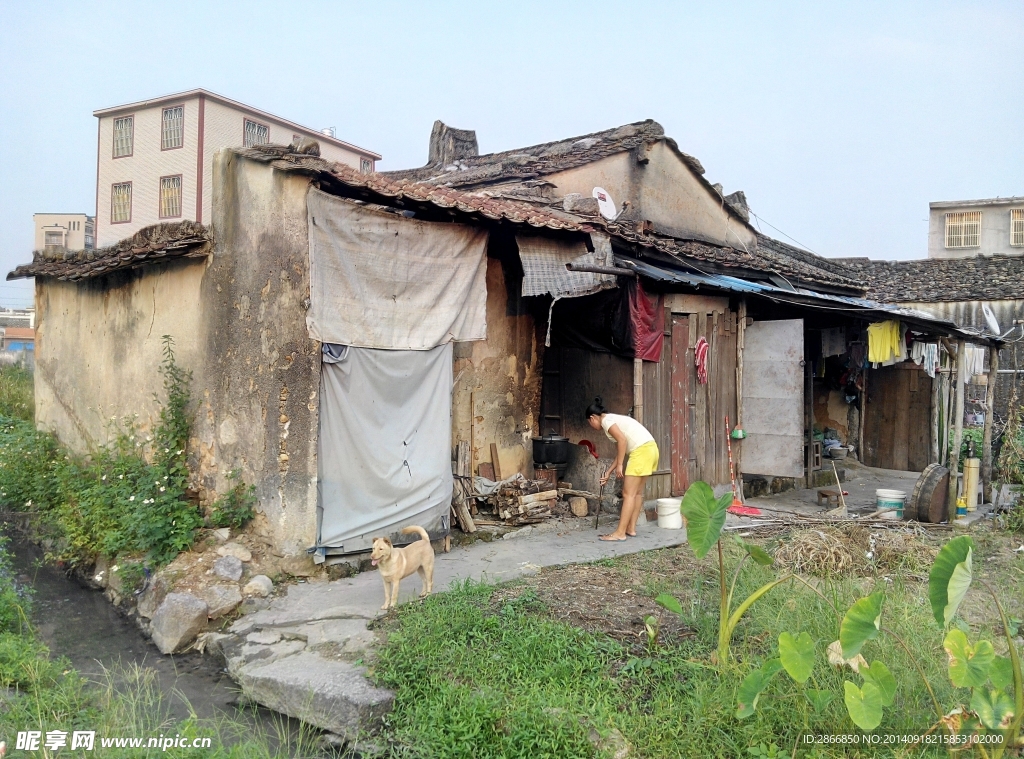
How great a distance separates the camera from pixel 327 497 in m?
6.83

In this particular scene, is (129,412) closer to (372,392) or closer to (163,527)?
(163,527)

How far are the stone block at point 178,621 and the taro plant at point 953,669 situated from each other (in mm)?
4178

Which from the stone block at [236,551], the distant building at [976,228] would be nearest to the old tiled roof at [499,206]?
the stone block at [236,551]

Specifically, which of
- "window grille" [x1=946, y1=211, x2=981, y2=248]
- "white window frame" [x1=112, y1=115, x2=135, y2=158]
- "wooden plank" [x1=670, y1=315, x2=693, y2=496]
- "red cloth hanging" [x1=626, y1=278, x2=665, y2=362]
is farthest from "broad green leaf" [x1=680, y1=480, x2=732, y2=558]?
"window grille" [x1=946, y1=211, x2=981, y2=248]

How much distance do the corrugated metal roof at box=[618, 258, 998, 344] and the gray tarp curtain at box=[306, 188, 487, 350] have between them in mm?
1945

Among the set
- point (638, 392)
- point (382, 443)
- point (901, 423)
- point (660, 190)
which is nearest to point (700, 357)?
point (638, 392)

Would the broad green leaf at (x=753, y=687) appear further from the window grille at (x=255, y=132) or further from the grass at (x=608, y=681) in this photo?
the window grille at (x=255, y=132)

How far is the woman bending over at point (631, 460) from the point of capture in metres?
8.23

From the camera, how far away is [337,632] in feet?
18.3

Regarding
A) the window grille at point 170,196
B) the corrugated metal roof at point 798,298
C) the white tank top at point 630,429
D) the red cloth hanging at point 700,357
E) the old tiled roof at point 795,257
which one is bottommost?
the white tank top at point 630,429

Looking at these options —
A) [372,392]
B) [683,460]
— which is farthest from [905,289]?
[372,392]

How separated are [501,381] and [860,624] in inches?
232

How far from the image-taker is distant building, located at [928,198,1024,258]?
29562mm

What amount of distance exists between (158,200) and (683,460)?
777 inches
